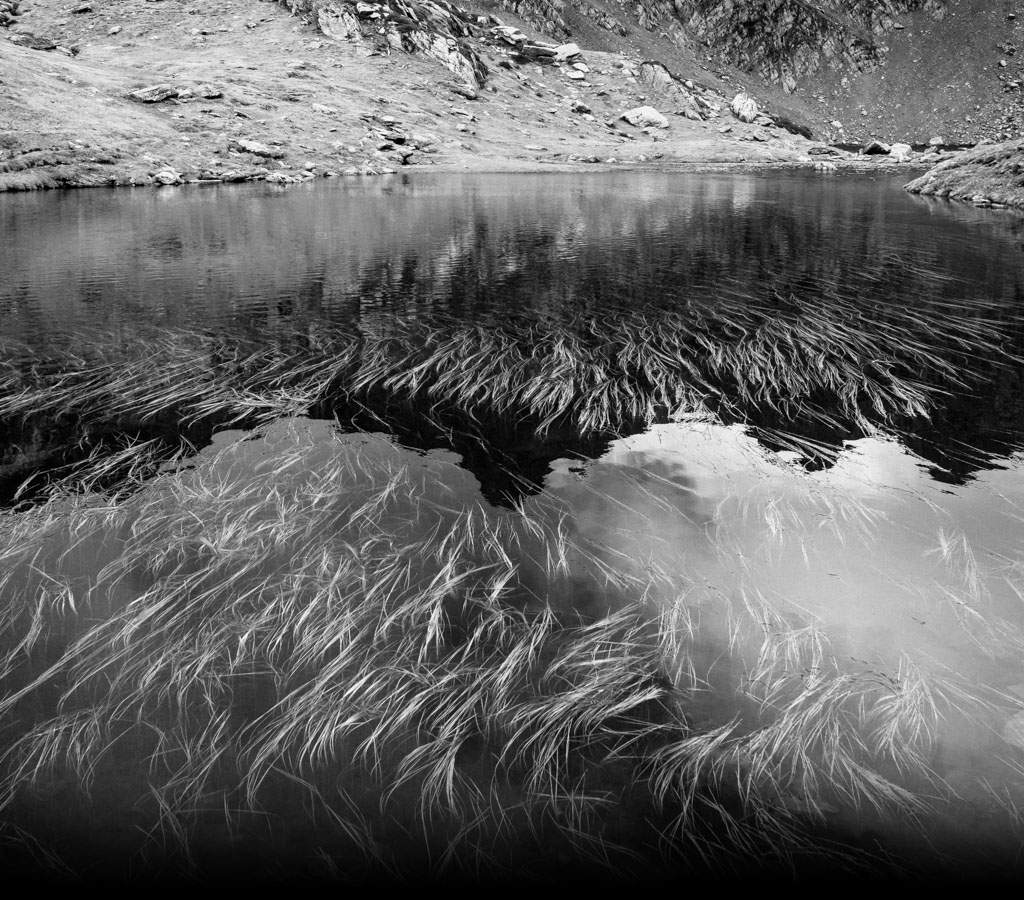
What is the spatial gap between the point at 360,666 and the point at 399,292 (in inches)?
408

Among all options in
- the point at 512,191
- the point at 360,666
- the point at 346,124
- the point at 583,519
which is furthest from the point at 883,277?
the point at 346,124

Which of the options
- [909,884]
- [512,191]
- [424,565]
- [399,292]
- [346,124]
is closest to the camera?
[909,884]

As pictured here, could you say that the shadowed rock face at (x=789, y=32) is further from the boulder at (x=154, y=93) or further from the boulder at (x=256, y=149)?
the boulder at (x=256, y=149)

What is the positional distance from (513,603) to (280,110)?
240 feet

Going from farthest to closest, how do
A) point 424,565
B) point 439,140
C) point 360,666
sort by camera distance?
point 439,140, point 424,565, point 360,666

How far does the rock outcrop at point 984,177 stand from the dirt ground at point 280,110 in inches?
1485

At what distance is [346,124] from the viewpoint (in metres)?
65.0

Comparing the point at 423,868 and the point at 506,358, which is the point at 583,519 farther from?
the point at 506,358

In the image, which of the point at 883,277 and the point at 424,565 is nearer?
the point at 424,565

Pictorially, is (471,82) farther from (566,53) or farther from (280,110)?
(280,110)

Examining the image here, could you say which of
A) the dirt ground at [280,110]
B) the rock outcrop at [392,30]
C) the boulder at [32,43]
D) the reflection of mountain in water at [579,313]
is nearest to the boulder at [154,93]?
the dirt ground at [280,110]

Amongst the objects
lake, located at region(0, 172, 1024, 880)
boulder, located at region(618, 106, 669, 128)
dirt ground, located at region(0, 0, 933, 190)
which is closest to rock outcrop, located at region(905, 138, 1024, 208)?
lake, located at region(0, 172, 1024, 880)

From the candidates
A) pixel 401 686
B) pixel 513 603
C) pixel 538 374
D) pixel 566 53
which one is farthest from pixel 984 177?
pixel 566 53

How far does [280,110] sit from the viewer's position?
63.0 m
